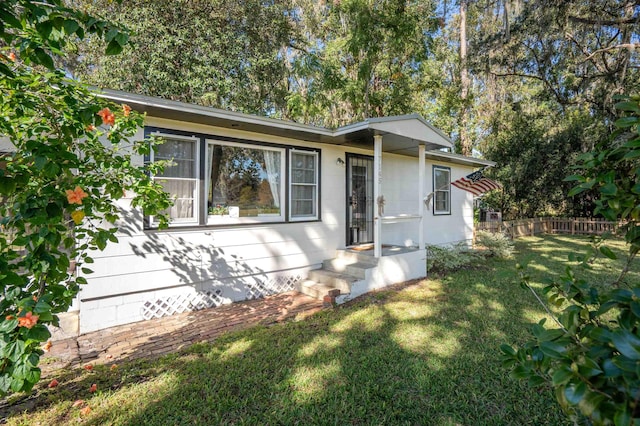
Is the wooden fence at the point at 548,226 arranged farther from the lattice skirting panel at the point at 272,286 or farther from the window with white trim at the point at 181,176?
the window with white trim at the point at 181,176

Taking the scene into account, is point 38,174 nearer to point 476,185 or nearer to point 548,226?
point 476,185

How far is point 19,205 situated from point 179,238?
3.12 m

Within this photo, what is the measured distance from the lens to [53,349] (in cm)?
368

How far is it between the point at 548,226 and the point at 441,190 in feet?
30.0

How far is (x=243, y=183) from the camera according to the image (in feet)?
18.5

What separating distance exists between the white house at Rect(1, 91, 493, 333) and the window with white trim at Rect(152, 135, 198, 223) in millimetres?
15

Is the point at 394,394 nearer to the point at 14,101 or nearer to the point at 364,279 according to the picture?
the point at 364,279

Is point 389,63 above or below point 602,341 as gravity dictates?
above

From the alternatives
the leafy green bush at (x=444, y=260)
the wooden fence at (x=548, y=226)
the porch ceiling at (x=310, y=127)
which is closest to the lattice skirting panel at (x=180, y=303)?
the porch ceiling at (x=310, y=127)

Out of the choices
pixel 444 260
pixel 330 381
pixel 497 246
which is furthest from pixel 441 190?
pixel 330 381

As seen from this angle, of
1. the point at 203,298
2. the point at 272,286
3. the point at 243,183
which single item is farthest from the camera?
the point at 272,286

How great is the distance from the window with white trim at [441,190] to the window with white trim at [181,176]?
6588 mm

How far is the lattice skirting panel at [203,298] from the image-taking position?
4641mm

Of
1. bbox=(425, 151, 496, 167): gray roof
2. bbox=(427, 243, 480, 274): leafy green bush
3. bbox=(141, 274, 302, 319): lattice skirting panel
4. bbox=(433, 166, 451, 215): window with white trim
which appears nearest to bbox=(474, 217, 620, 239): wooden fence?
bbox=(425, 151, 496, 167): gray roof
